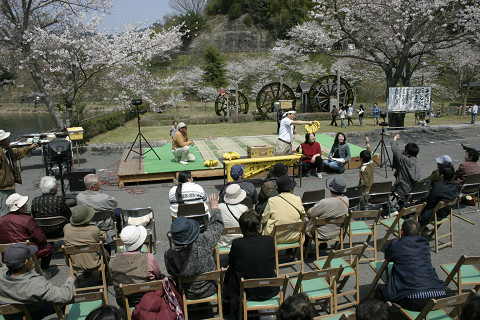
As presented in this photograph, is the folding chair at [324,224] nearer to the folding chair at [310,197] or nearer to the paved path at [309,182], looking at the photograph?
the paved path at [309,182]

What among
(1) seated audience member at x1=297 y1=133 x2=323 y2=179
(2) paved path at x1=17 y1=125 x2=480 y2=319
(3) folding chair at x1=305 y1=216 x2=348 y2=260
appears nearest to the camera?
(3) folding chair at x1=305 y1=216 x2=348 y2=260

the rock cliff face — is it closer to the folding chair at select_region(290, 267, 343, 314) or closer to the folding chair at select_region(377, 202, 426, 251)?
the folding chair at select_region(377, 202, 426, 251)

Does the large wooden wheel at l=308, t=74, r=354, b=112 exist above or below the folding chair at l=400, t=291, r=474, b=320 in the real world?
above

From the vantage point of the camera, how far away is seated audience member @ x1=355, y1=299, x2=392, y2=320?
235 cm

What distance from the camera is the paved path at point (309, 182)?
5137 mm

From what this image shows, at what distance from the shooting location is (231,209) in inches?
183

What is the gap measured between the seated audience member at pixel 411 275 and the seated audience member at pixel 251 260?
1.09m

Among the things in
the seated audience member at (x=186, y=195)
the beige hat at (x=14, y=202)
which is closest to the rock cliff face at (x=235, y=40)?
the seated audience member at (x=186, y=195)

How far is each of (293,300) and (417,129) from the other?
15.1 metres

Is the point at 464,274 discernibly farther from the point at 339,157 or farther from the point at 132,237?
the point at 339,157

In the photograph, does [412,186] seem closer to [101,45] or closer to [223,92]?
[101,45]

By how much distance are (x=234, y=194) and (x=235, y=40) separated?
175 ft

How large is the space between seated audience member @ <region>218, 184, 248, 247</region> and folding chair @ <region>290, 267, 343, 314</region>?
3.89ft

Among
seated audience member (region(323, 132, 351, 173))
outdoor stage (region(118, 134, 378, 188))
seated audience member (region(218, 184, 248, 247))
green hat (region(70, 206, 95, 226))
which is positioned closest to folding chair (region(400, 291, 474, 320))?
seated audience member (region(218, 184, 248, 247))
